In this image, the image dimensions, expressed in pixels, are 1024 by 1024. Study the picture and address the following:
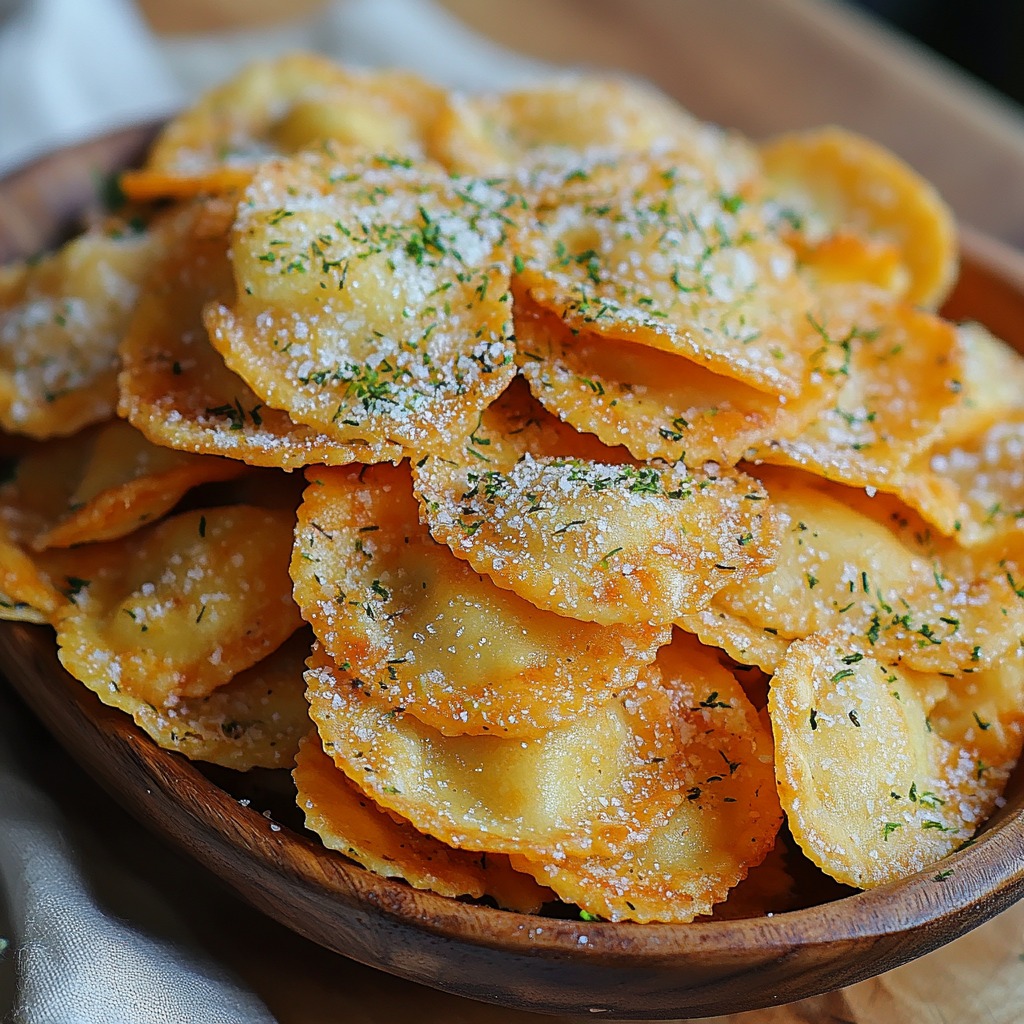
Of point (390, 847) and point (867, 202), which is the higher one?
point (867, 202)

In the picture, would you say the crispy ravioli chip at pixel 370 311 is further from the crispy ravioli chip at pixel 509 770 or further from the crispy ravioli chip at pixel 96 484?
the crispy ravioli chip at pixel 509 770

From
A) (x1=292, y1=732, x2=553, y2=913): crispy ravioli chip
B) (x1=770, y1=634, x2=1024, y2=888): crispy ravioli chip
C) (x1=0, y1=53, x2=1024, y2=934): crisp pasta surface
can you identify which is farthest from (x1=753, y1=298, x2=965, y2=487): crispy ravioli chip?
(x1=292, y1=732, x2=553, y2=913): crispy ravioli chip

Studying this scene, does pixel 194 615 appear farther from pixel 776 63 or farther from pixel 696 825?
pixel 776 63

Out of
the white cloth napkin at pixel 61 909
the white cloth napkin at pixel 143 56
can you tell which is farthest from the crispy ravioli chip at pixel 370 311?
the white cloth napkin at pixel 143 56

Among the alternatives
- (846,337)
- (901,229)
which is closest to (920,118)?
(901,229)

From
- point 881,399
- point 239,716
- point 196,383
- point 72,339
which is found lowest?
point 239,716

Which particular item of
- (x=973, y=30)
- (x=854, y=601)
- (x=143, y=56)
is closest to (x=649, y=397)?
(x=854, y=601)

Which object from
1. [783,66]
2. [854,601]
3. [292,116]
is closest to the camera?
[854,601]
